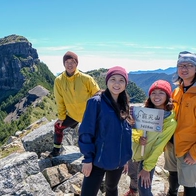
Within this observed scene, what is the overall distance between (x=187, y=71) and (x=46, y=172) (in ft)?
14.8

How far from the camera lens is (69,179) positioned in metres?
6.62

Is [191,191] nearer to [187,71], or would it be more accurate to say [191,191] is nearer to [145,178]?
[145,178]

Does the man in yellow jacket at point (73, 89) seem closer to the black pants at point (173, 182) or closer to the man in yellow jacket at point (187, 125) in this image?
the man in yellow jacket at point (187, 125)

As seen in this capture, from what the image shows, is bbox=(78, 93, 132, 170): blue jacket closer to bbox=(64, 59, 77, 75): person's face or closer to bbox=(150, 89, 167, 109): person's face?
bbox=(150, 89, 167, 109): person's face

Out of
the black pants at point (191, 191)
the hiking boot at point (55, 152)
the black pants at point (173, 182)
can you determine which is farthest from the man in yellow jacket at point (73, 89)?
the black pants at point (191, 191)

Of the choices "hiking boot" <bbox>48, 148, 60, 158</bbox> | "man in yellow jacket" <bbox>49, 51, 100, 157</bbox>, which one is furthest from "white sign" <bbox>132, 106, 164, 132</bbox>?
"hiking boot" <bbox>48, 148, 60, 158</bbox>

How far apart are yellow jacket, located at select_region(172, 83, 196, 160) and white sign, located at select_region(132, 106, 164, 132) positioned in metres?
0.55

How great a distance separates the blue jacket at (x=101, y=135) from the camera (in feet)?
13.5

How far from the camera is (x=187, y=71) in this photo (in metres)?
4.86

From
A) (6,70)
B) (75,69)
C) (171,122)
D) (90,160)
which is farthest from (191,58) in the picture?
(6,70)

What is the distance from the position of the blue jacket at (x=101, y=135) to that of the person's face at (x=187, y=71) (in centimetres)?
162

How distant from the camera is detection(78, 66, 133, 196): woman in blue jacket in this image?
4.12 metres

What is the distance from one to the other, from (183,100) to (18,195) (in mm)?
3742

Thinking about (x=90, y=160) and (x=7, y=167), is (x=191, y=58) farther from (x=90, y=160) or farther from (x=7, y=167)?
(x=7, y=167)
